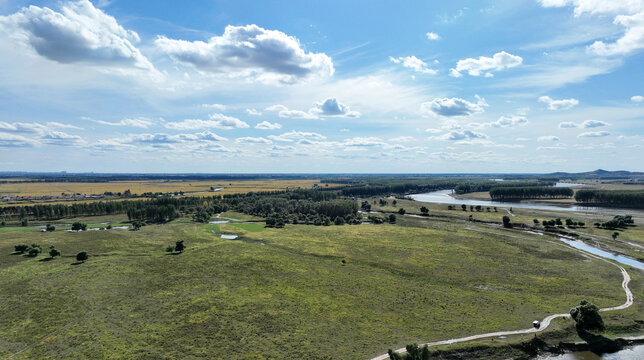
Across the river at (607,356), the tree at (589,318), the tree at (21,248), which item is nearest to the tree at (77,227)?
the tree at (21,248)

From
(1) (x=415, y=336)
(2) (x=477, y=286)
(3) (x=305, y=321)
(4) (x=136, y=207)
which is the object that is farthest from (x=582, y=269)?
(4) (x=136, y=207)

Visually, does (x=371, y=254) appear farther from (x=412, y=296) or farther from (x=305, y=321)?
(x=305, y=321)

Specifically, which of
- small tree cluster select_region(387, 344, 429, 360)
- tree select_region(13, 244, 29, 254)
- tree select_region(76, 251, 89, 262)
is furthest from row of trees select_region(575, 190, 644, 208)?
tree select_region(13, 244, 29, 254)

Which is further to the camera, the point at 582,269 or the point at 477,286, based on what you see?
the point at 582,269

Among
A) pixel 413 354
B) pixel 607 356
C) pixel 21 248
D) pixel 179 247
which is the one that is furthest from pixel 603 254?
pixel 21 248

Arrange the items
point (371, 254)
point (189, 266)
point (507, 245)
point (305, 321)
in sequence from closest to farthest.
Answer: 1. point (305, 321)
2. point (189, 266)
3. point (371, 254)
4. point (507, 245)

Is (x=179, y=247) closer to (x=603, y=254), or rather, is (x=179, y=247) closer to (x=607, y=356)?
(x=607, y=356)

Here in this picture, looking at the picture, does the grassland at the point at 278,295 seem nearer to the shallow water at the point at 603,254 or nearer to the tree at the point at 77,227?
the shallow water at the point at 603,254
